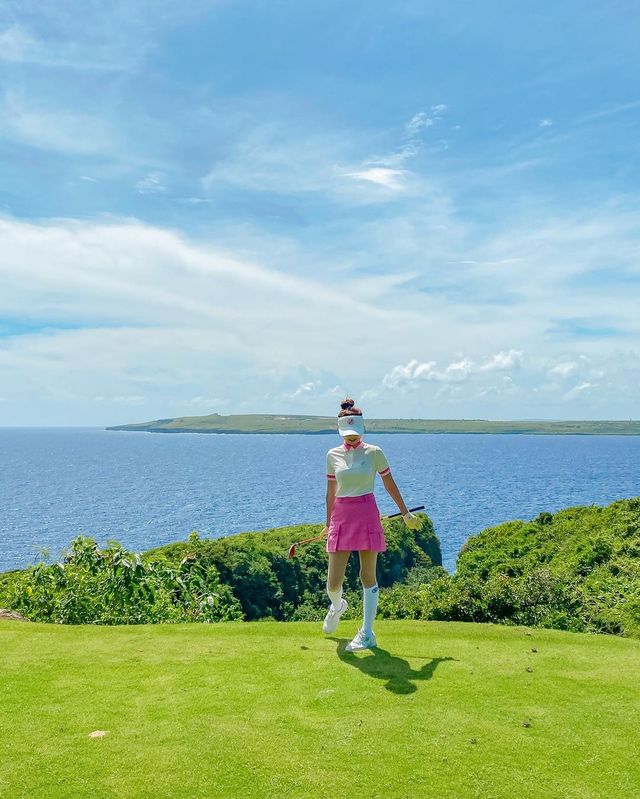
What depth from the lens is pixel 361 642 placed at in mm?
8414

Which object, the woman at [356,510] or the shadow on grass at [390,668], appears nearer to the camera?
the shadow on grass at [390,668]

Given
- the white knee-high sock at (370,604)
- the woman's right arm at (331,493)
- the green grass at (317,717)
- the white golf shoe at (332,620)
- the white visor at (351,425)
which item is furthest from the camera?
the woman's right arm at (331,493)

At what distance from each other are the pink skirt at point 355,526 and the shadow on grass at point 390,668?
4.33 ft

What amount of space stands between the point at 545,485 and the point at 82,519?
92.2m

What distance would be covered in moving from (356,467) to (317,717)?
346 centimetres

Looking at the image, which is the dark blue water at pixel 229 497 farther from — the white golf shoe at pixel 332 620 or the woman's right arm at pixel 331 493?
the woman's right arm at pixel 331 493

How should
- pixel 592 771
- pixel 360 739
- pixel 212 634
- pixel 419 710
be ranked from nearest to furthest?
pixel 592 771 < pixel 360 739 < pixel 419 710 < pixel 212 634

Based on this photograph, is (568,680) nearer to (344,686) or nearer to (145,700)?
(344,686)

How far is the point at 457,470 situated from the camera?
570 ft

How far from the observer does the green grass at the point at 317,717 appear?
16.6 feet

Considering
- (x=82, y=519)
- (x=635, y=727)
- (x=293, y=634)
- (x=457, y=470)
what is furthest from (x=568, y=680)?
(x=457, y=470)

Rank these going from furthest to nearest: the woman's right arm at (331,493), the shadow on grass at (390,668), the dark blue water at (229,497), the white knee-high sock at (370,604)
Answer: the dark blue water at (229,497) → the woman's right arm at (331,493) → the white knee-high sock at (370,604) → the shadow on grass at (390,668)

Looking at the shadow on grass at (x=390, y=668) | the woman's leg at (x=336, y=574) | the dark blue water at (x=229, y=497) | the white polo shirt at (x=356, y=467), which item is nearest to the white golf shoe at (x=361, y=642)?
the shadow on grass at (x=390, y=668)

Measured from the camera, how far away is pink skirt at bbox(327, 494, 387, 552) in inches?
344
